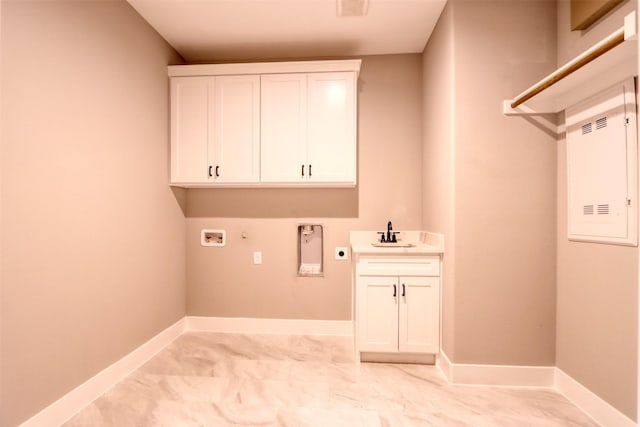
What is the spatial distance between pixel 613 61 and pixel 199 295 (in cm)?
346

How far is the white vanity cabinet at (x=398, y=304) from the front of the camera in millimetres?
2436

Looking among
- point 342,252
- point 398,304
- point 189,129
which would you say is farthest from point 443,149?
point 189,129

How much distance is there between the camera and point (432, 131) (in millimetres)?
2707

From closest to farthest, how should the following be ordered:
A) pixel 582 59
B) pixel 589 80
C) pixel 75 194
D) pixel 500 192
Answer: pixel 582 59
pixel 589 80
pixel 75 194
pixel 500 192

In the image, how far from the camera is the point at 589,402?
1829mm

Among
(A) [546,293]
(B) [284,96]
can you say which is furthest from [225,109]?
(A) [546,293]

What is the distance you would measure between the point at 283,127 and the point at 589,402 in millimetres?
2833

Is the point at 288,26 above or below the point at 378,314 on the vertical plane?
above

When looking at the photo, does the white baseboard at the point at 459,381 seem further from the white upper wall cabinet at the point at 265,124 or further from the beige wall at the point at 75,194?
the white upper wall cabinet at the point at 265,124

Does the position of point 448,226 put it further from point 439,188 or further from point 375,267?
point 375,267

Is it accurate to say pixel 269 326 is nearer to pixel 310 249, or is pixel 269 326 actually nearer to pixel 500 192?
pixel 310 249

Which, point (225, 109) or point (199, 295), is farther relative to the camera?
point (199, 295)

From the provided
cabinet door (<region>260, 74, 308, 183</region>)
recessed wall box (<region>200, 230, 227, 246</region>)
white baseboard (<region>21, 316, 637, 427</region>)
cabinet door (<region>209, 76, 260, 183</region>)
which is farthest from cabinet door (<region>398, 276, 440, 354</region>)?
recessed wall box (<region>200, 230, 227, 246</region>)

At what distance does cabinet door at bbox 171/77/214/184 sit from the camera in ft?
9.47
